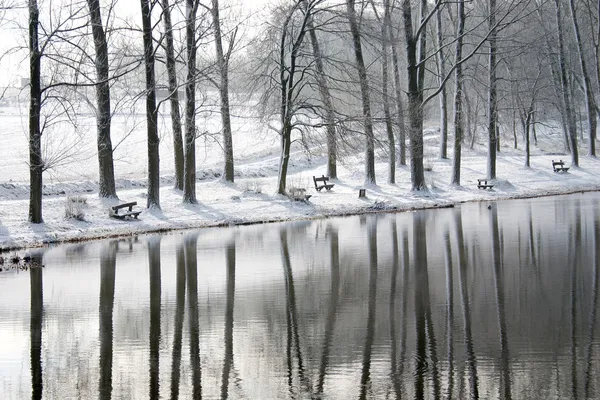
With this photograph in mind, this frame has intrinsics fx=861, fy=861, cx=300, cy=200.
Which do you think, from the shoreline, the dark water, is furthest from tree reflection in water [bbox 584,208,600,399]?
the shoreline

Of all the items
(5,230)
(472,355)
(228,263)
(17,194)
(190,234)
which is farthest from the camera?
(17,194)

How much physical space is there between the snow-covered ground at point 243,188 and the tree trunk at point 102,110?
899mm

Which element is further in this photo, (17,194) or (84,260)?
(17,194)

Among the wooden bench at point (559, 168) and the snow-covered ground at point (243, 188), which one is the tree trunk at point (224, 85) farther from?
the wooden bench at point (559, 168)

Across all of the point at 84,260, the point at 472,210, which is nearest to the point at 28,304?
the point at 84,260

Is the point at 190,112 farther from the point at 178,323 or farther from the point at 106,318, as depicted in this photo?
the point at 178,323

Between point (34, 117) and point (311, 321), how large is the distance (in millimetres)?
17273

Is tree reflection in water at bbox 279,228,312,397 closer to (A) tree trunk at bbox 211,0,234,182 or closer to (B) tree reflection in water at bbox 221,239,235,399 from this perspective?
(B) tree reflection in water at bbox 221,239,235,399

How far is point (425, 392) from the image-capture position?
8273mm

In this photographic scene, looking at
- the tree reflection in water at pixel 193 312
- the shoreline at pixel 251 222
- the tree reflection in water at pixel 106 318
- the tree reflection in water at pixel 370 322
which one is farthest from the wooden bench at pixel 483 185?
the tree reflection in water at pixel 106 318

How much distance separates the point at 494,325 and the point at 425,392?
328 centimetres

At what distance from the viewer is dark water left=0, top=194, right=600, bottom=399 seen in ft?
28.9

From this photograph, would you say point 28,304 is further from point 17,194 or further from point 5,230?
point 17,194

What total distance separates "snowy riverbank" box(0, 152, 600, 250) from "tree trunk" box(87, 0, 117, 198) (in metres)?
0.85
